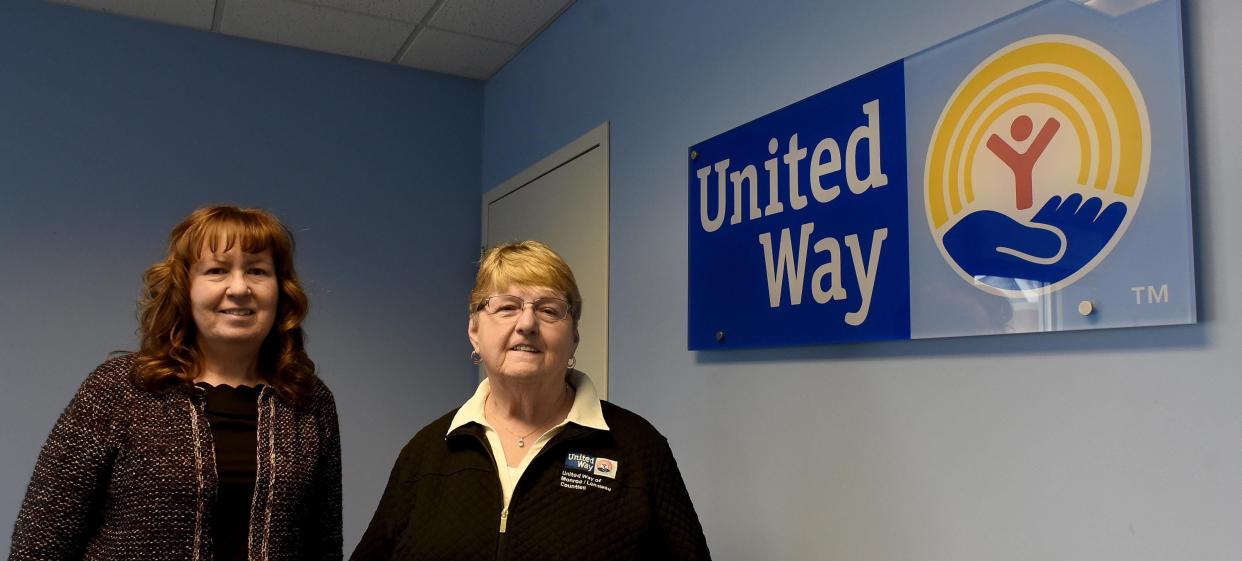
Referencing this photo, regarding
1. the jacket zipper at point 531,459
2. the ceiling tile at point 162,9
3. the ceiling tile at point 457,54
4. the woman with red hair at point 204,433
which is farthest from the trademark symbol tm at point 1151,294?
the ceiling tile at point 162,9

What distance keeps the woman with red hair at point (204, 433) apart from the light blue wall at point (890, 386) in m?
0.94

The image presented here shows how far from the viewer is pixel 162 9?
316cm

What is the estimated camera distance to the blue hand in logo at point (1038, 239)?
1.30 metres

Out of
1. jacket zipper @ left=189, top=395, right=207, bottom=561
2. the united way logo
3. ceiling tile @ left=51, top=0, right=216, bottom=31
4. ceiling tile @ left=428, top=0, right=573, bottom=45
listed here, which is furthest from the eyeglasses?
ceiling tile @ left=51, top=0, right=216, bottom=31

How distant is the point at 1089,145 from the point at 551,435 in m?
0.96

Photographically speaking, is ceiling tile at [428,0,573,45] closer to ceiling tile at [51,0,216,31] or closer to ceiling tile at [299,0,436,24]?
ceiling tile at [299,0,436,24]

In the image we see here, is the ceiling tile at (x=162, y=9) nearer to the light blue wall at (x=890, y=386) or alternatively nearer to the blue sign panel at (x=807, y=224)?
the light blue wall at (x=890, y=386)

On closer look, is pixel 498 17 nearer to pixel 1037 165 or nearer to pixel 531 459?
pixel 531 459

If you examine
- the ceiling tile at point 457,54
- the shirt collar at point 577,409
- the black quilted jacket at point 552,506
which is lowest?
the black quilted jacket at point 552,506

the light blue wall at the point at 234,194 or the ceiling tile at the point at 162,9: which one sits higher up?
the ceiling tile at the point at 162,9

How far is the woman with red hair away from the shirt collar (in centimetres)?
27

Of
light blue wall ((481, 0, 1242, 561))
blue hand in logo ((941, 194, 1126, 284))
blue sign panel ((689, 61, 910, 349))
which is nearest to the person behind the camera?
light blue wall ((481, 0, 1242, 561))

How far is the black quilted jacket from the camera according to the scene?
4.79 feet

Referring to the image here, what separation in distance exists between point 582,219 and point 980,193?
5.22 ft
